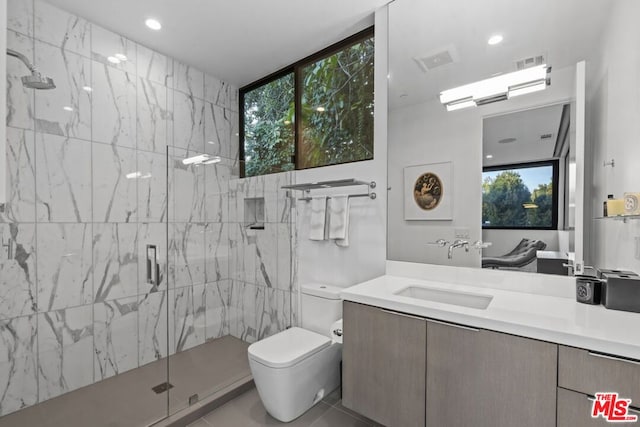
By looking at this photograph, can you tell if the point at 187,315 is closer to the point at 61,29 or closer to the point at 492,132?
the point at 61,29

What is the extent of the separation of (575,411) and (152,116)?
3.20 metres

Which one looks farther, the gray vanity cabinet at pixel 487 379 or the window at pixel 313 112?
the window at pixel 313 112

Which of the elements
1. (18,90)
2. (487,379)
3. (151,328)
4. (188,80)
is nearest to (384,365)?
(487,379)

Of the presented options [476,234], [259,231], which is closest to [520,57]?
[476,234]

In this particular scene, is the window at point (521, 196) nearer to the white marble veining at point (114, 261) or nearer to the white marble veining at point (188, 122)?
the white marble veining at point (188, 122)

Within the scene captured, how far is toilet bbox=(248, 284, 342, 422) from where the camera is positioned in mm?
1766

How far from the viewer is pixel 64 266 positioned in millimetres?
2090

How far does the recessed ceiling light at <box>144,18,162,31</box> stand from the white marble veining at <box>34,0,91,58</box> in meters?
0.42

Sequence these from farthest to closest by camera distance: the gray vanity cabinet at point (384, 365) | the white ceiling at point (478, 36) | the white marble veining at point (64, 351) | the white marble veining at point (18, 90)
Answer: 1. the white marble veining at point (64, 351)
2. the white marble veining at point (18, 90)
3. the white ceiling at point (478, 36)
4. the gray vanity cabinet at point (384, 365)

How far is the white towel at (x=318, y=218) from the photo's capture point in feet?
7.84

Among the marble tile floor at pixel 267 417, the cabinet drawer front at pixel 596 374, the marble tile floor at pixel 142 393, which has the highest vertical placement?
the cabinet drawer front at pixel 596 374

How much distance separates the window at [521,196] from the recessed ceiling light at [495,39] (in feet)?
2.33

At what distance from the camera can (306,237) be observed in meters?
2.61

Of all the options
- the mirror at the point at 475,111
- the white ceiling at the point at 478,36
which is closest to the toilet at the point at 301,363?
the mirror at the point at 475,111
